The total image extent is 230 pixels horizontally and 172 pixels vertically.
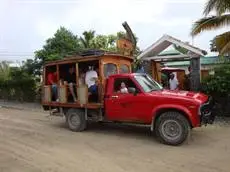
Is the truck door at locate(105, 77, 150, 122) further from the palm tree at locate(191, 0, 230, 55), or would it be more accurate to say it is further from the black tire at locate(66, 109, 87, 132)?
the palm tree at locate(191, 0, 230, 55)

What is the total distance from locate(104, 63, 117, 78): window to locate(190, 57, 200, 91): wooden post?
4.85 metres

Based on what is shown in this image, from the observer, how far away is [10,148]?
409 inches

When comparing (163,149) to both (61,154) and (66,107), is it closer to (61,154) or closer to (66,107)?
(61,154)

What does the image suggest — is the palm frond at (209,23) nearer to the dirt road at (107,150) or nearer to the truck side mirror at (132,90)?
the dirt road at (107,150)

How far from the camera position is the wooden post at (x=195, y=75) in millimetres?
17156

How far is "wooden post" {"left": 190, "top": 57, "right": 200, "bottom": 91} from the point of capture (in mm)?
17156

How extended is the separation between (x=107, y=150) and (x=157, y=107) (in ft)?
6.47

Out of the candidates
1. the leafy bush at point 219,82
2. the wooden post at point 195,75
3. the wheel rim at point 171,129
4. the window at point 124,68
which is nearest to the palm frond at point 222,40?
the leafy bush at point 219,82

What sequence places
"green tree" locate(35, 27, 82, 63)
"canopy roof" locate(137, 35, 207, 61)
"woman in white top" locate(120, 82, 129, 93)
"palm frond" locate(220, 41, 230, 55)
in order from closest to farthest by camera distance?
"woman in white top" locate(120, 82, 129, 93)
"palm frond" locate(220, 41, 230, 55)
"canopy roof" locate(137, 35, 207, 61)
"green tree" locate(35, 27, 82, 63)

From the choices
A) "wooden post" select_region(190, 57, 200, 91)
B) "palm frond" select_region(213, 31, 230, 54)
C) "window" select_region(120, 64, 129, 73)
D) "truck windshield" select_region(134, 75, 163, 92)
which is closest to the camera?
"truck windshield" select_region(134, 75, 163, 92)

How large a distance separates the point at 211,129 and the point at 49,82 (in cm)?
597

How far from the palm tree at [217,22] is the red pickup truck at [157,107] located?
18.5ft

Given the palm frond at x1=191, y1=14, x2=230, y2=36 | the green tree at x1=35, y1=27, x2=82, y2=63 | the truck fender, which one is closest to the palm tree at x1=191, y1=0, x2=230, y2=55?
the palm frond at x1=191, y1=14, x2=230, y2=36

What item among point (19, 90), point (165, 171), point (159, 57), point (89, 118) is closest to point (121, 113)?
point (89, 118)
